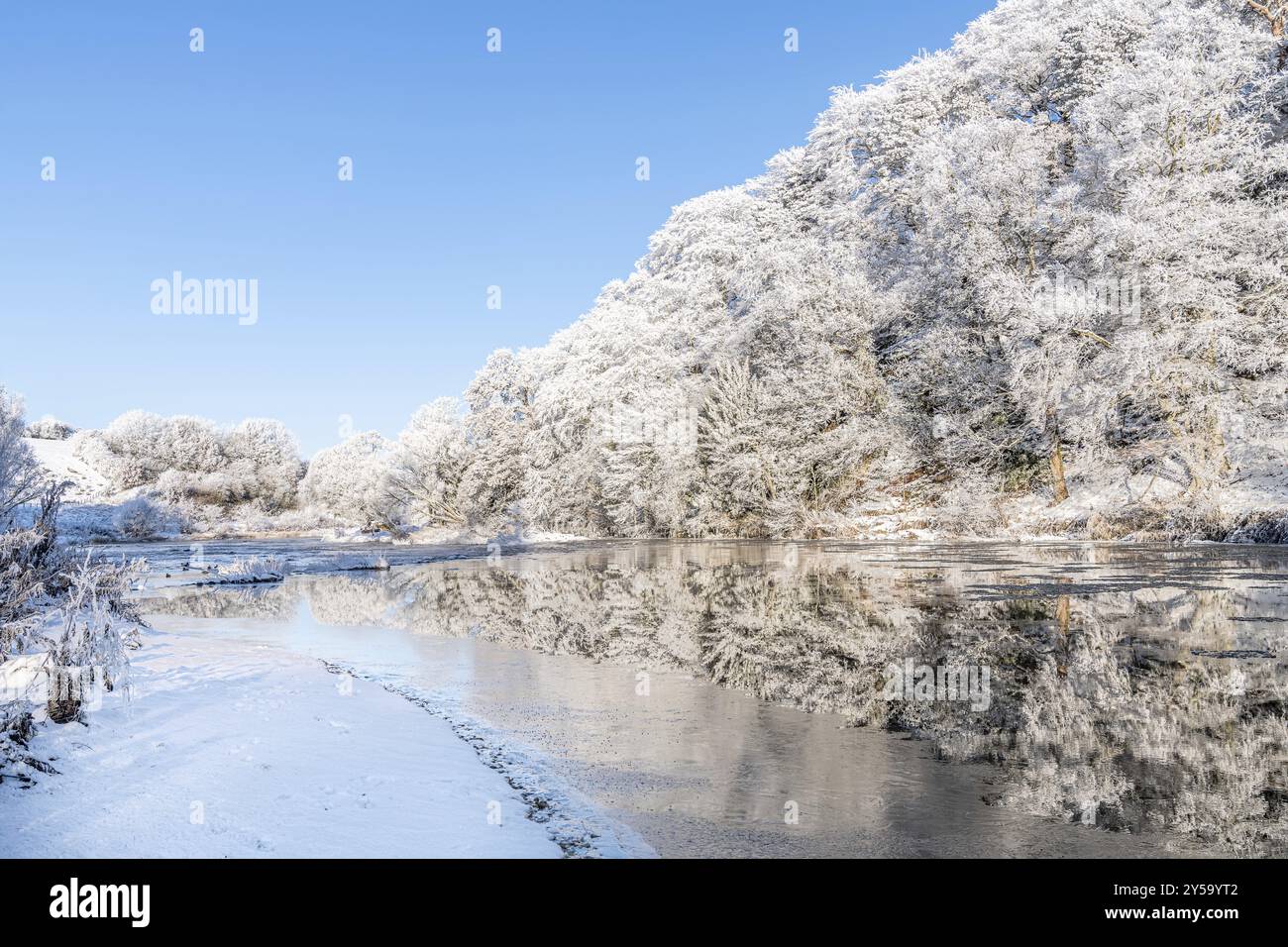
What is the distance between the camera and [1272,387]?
21.9 meters

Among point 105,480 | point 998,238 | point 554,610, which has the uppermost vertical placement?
point 998,238

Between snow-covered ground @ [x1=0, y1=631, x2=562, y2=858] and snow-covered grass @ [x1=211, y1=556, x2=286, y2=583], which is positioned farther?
snow-covered grass @ [x1=211, y1=556, x2=286, y2=583]

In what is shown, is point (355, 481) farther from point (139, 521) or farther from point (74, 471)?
point (74, 471)

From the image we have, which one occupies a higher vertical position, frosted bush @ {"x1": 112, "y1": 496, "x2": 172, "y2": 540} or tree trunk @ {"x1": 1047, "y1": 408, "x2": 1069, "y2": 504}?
tree trunk @ {"x1": 1047, "y1": 408, "x2": 1069, "y2": 504}

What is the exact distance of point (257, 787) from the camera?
4.70 meters

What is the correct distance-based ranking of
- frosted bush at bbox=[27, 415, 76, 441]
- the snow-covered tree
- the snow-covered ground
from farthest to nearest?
frosted bush at bbox=[27, 415, 76, 441]
the snow-covered tree
the snow-covered ground

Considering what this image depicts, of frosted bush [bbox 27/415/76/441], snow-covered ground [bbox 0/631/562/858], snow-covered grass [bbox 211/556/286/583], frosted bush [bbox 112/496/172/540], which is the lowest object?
snow-covered grass [bbox 211/556/286/583]

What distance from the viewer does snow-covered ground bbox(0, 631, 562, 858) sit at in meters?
3.94

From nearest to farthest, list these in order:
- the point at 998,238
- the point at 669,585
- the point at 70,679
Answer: the point at 70,679 → the point at 669,585 → the point at 998,238

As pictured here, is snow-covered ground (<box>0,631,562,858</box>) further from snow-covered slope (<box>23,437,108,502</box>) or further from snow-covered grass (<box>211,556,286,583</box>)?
snow-covered slope (<box>23,437,108,502</box>)

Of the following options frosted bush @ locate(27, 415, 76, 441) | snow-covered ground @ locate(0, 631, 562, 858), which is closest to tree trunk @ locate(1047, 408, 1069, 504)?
snow-covered ground @ locate(0, 631, 562, 858)

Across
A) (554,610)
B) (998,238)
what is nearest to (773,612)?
(554,610)
